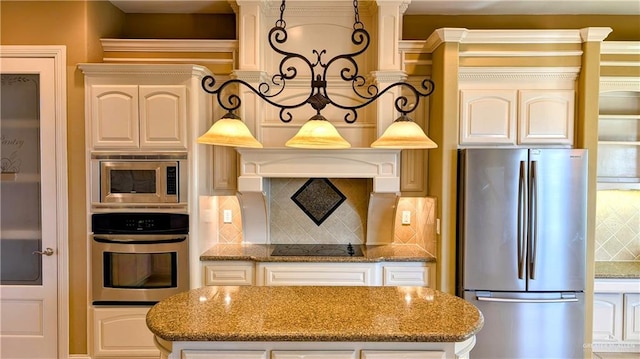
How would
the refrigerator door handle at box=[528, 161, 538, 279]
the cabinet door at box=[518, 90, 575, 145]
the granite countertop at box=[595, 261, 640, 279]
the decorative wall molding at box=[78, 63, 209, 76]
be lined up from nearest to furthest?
1. the refrigerator door handle at box=[528, 161, 538, 279]
2. the decorative wall molding at box=[78, 63, 209, 76]
3. the cabinet door at box=[518, 90, 575, 145]
4. the granite countertop at box=[595, 261, 640, 279]

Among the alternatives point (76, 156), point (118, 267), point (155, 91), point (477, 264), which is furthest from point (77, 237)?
point (477, 264)

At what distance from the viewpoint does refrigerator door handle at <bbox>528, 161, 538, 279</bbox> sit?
9.05ft

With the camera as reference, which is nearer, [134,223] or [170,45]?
[134,223]

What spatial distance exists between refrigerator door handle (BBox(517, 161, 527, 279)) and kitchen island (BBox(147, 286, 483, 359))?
1.11m

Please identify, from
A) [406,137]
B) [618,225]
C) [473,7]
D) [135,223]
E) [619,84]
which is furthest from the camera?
[618,225]

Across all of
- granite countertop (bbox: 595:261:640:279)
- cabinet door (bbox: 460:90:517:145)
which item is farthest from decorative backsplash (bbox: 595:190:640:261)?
cabinet door (bbox: 460:90:517:145)

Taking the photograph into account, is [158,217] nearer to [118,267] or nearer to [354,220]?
[118,267]

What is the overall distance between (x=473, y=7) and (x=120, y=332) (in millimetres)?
3918

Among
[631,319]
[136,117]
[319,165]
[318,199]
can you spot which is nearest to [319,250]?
[318,199]

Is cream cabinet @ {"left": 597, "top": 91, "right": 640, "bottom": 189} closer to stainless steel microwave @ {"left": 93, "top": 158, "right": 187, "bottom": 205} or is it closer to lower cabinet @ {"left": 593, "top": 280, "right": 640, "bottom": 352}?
lower cabinet @ {"left": 593, "top": 280, "right": 640, "bottom": 352}

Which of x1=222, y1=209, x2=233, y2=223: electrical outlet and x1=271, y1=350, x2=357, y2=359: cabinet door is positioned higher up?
x1=222, y1=209, x2=233, y2=223: electrical outlet

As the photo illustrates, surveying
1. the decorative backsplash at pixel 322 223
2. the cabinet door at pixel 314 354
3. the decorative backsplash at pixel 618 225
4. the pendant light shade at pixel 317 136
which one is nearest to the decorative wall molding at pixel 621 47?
the decorative backsplash at pixel 618 225

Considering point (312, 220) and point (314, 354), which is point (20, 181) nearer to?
point (312, 220)

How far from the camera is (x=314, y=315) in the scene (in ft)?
5.88
